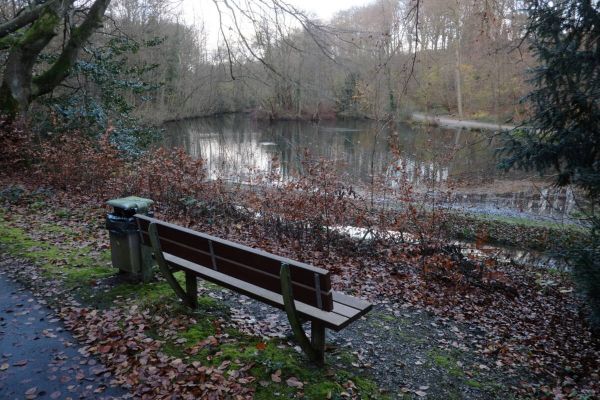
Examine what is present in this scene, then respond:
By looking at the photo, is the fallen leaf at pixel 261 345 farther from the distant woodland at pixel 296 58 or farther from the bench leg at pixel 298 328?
the distant woodland at pixel 296 58

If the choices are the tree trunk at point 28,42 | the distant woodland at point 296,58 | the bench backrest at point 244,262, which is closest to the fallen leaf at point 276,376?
the bench backrest at point 244,262

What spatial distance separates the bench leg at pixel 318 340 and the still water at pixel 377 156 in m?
6.27

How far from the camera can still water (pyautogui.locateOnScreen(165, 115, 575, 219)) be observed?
11.6 metres

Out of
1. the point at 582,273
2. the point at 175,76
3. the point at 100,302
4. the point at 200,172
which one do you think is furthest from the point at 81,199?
the point at 175,76

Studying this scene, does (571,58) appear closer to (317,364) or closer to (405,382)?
(405,382)

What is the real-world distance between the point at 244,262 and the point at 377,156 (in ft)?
66.8

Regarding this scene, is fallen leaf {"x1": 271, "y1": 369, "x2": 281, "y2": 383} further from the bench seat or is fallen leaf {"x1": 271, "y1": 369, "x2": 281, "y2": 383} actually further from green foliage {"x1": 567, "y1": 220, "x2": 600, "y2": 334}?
green foliage {"x1": 567, "y1": 220, "x2": 600, "y2": 334}

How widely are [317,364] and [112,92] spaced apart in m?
14.2

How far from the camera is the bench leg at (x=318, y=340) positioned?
143 inches

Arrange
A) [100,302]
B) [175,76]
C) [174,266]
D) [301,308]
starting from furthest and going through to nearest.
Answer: [175,76] < [100,302] < [174,266] < [301,308]

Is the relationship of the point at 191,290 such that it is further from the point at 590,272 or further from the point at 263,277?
the point at 590,272

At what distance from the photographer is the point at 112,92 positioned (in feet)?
50.1

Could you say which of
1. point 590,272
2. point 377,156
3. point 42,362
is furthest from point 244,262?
point 377,156

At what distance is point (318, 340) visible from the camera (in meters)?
3.66
